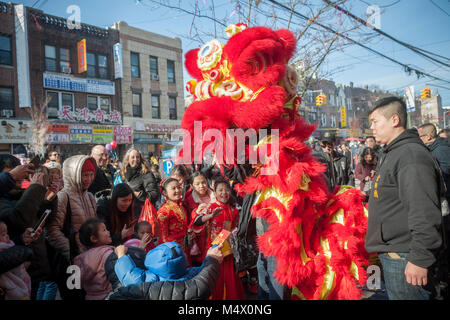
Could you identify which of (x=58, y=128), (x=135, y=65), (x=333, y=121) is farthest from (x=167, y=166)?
(x=333, y=121)

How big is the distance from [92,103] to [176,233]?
15139 mm

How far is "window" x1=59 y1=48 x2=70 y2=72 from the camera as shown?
15.0 meters

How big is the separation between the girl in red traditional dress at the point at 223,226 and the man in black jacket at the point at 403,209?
1.18 m

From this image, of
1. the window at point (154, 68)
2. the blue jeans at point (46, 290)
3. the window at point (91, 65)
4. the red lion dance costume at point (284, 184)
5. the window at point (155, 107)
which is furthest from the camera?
the window at point (155, 107)

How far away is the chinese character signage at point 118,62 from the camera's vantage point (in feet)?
53.3

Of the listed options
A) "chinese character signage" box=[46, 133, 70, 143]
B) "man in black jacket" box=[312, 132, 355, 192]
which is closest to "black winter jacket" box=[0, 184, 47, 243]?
"man in black jacket" box=[312, 132, 355, 192]

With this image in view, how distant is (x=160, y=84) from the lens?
60.7 ft

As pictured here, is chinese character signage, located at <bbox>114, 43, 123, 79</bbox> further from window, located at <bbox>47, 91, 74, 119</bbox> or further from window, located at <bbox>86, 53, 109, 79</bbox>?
window, located at <bbox>47, 91, 74, 119</bbox>

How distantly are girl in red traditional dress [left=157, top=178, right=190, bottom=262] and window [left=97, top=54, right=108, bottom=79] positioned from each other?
50.0 feet

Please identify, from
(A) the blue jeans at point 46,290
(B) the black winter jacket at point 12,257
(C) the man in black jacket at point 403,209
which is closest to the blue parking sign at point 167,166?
(A) the blue jeans at point 46,290

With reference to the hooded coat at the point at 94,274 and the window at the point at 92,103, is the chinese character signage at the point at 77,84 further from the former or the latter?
the hooded coat at the point at 94,274

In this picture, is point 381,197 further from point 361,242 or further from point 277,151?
point 277,151

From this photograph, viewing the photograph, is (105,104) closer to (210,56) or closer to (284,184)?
(210,56)
